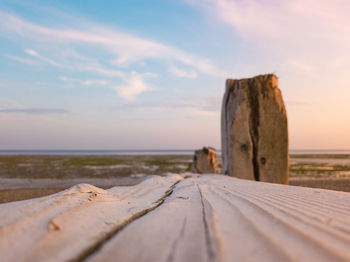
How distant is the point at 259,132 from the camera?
15.3 ft

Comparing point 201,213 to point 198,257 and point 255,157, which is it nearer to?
point 198,257

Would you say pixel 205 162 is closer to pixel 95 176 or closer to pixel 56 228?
pixel 56 228

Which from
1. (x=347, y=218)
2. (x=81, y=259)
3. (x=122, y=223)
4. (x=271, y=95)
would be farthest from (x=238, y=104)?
(x=81, y=259)

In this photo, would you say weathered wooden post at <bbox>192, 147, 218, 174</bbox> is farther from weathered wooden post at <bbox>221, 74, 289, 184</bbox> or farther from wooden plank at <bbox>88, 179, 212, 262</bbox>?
wooden plank at <bbox>88, 179, 212, 262</bbox>

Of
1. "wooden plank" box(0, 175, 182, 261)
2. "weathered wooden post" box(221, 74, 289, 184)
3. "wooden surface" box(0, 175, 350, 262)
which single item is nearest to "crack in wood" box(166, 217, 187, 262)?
"wooden surface" box(0, 175, 350, 262)

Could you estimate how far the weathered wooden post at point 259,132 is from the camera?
4.61m

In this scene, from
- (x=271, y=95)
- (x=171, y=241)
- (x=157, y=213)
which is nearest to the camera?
(x=171, y=241)

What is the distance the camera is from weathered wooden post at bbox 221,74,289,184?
181 inches

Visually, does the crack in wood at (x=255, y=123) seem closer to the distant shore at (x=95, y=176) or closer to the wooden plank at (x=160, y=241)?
the distant shore at (x=95, y=176)

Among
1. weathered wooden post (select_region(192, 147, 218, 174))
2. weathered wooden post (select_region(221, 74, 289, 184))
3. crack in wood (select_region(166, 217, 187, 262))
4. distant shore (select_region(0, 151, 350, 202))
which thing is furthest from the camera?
distant shore (select_region(0, 151, 350, 202))

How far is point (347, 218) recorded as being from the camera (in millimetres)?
1077

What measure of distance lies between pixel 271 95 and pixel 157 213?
161 inches

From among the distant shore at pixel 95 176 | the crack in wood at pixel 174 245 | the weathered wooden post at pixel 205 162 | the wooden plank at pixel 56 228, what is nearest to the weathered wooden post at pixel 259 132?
the distant shore at pixel 95 176

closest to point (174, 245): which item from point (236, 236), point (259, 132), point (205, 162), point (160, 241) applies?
point (160, 241)
